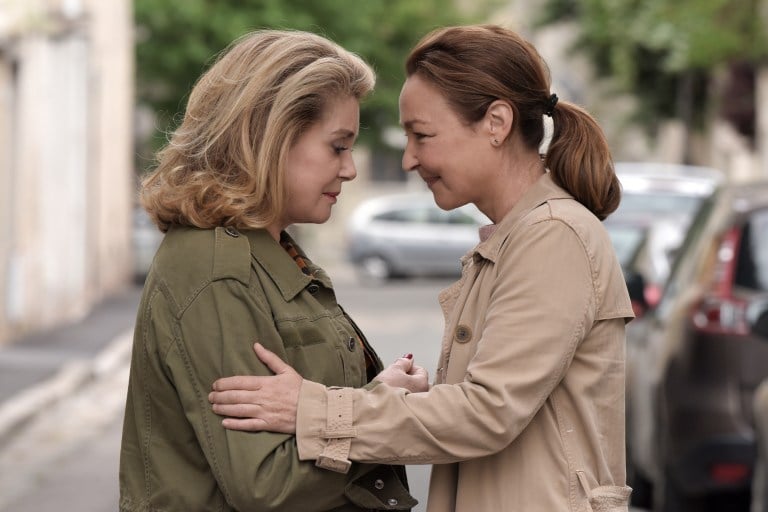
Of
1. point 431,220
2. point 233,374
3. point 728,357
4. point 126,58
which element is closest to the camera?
point 233,374

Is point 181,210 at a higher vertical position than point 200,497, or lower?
higher

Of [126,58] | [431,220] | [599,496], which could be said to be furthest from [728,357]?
[431,220]

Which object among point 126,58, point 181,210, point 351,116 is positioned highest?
point 126,58

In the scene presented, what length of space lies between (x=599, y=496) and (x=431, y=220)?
28.6 metres

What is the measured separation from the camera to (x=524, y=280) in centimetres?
299

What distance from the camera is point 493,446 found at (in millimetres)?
2967

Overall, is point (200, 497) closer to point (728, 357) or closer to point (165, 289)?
point (165, 289)

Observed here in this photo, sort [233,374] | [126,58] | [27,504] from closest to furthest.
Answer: [233,374] < [27,504] < [126,58]

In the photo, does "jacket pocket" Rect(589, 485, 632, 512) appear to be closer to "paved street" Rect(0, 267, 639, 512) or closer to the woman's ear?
the woman's ear

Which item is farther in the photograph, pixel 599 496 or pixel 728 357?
pixel 728 357

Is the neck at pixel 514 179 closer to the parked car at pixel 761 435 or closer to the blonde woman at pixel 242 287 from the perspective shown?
the blonde woman at pixel 242 287

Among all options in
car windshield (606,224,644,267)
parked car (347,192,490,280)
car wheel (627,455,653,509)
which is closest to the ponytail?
car wheel (627,455,653,509)

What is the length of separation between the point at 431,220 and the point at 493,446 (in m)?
28.7

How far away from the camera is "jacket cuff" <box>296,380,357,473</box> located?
9.69 ft
